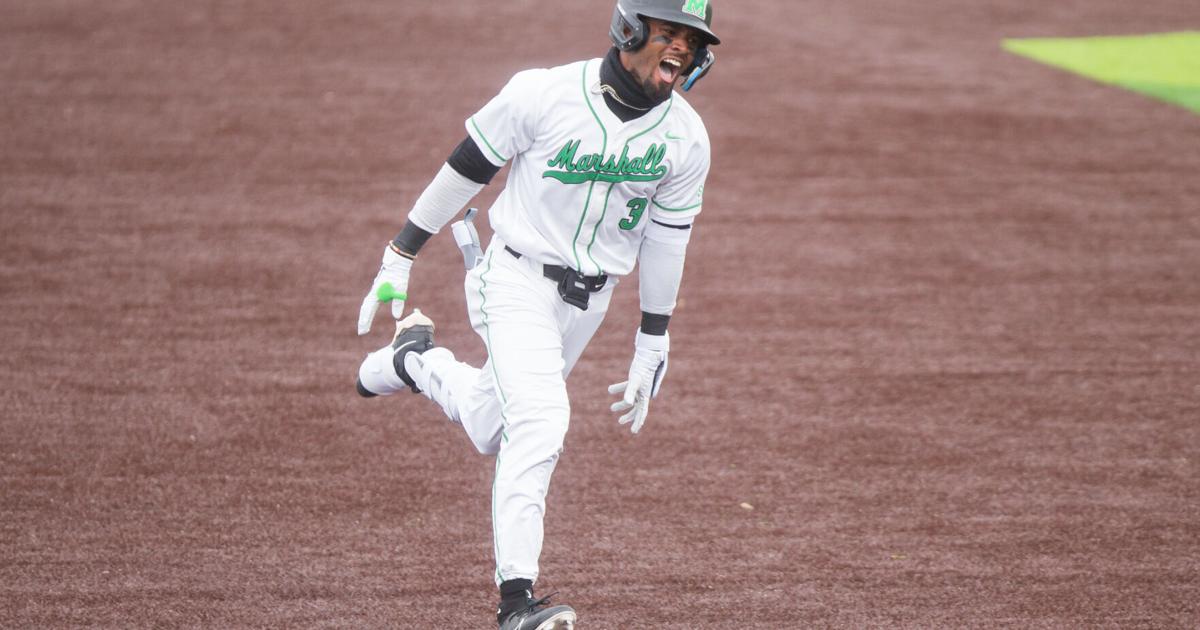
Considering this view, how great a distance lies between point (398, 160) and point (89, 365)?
3739 mm

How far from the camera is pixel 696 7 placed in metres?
4.13

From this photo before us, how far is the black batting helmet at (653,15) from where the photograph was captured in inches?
161

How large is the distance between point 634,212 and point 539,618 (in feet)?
4.80

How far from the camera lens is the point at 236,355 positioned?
6.50 meters

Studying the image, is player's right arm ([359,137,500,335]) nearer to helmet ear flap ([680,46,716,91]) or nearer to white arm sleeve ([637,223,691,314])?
white arm sleeve ([637,223,691,314])

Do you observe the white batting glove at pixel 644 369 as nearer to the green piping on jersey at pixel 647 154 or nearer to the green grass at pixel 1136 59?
the green piping on jersey at pixel 647 154

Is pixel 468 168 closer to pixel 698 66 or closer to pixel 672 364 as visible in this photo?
pixel 698 66

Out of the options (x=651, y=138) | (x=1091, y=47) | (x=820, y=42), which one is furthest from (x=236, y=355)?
(x=1091, y=47)

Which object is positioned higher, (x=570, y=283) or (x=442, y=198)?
(x=442, y=198)

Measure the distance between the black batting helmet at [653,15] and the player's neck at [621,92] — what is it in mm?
69

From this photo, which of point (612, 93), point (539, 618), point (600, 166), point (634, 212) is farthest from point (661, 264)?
point (539, 618)

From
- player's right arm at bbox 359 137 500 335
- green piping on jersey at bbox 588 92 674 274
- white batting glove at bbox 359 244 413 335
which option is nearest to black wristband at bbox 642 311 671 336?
green piping on jersey at bbox 588 92 674 274

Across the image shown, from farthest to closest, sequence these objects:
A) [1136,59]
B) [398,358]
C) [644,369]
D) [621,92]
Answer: [1136,59], [398,358], [644,369], [621,92]

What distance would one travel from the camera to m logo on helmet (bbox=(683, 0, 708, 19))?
4105 mm
